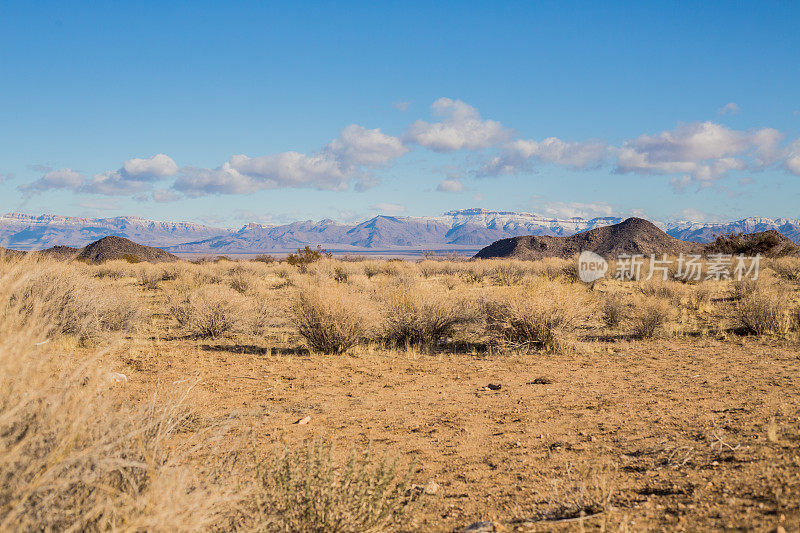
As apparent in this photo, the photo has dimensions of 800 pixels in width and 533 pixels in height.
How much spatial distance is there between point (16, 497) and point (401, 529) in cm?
239

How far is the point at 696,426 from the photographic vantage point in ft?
16.7

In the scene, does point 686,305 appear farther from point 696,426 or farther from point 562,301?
point 696,426

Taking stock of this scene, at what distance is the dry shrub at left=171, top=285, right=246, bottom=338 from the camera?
11.9m

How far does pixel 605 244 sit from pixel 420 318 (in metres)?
51.6

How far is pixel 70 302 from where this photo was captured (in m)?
9.56

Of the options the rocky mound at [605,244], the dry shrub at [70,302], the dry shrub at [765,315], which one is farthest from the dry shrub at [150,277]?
the rocky mound at [605,244]

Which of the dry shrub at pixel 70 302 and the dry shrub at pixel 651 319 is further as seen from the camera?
the dry shrub at pixel 651 319

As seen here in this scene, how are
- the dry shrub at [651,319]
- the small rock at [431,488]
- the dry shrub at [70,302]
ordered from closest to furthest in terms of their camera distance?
1. the small rock at [431,488]
2. the dry shrub at [70,302]
3. the dry shrub at [651,319]

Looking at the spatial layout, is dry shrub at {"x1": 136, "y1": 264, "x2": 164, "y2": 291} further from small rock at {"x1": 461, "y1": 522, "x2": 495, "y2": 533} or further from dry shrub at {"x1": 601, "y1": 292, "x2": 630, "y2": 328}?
small rock at {"x1": 461, "y1": 522, "x2": 495, "y2": 533}

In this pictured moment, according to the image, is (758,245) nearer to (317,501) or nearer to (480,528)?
(480,528)

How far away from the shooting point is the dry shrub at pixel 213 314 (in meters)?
11.9

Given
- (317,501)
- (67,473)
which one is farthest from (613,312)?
(67,473)

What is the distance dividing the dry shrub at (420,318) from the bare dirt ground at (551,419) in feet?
3.69

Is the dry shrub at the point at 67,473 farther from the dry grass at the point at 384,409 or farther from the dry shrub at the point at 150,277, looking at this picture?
the dry shrub at the point at 150,277
